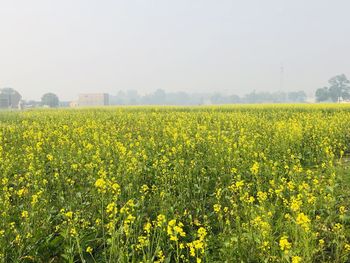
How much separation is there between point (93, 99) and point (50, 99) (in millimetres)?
24081

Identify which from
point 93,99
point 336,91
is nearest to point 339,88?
point 336,91

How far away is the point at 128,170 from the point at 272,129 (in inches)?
295

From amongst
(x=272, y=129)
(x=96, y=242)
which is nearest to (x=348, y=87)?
(x=272, y=129)

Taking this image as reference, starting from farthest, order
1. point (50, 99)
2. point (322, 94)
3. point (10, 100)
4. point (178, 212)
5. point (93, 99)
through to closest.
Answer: point (93, 99)
point (50, 99)
point (322, 94)
point (10, 100)
point (178, 212)

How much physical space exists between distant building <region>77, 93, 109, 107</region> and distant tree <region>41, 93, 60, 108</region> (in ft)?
60.9

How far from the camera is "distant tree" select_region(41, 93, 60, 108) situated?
14900 cm

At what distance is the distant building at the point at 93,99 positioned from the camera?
167625 millimetres

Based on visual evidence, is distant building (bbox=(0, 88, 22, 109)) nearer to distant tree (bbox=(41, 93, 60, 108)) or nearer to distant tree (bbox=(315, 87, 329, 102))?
distant tree (bbox=(41, 93, 60, 108))

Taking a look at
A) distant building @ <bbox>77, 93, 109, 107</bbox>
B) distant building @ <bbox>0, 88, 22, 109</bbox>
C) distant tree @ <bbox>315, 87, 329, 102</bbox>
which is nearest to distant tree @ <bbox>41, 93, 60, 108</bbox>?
distant building @ <bbox>0, 88, 22, 109</bbox>

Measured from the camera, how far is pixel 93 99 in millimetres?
170750

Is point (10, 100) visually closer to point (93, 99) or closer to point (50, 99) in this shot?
point (50, 99)

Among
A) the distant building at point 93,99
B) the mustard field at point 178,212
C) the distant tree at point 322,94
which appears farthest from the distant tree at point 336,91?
the mustard field at point 178,212

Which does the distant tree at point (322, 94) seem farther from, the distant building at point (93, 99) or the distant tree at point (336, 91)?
the distant building at point (93, 99)

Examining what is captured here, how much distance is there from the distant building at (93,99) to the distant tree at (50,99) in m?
18.6
